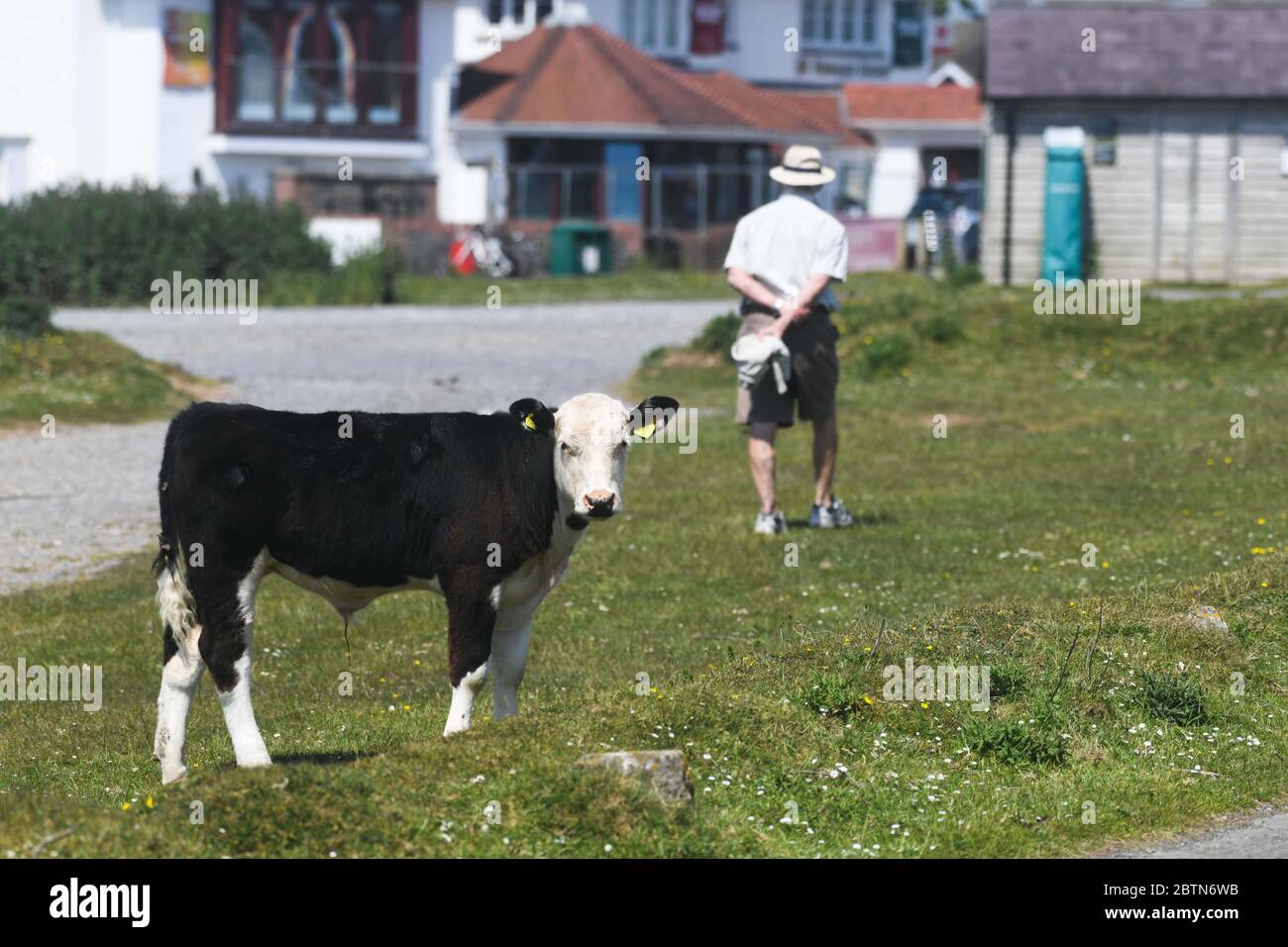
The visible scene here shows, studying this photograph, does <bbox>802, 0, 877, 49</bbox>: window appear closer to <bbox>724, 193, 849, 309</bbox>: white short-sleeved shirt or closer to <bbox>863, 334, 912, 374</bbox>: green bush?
<bbox>863, 334, 912, 374</bbox>: green bush

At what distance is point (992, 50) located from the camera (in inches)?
1519

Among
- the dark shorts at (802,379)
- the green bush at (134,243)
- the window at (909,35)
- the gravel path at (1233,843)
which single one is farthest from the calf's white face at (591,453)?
the window at (909,35)

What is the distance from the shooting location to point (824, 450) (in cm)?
1583

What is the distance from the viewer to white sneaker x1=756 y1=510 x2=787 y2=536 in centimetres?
1581

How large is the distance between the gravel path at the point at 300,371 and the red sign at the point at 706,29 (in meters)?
31.0

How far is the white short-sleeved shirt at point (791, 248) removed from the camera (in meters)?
15.3

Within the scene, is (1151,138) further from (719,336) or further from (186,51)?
(186,51)

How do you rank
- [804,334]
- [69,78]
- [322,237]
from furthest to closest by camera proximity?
[69,78] < [322,237] < [804,334]

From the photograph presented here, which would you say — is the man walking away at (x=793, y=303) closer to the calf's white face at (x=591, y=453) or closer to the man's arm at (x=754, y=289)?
the man's arm at (x=754, y=289)

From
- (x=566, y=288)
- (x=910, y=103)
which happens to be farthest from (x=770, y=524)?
(x=910, y=103)
